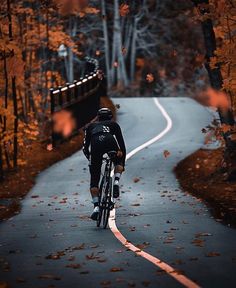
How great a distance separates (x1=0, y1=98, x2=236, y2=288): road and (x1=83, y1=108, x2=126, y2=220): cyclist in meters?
0.71

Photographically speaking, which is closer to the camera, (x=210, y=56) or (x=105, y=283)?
(x=105, y=283)

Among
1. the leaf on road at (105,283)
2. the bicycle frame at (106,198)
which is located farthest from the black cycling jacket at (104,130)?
the leaf on road at (105,283)

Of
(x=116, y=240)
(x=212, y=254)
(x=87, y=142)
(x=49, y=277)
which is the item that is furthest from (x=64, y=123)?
(x=49, y=277)

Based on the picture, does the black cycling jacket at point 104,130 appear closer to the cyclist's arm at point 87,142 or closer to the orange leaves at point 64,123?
the cyclist's arm at point 87,142

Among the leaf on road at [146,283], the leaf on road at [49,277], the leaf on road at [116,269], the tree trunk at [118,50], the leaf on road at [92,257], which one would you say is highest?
the leaf on road at [146,283]

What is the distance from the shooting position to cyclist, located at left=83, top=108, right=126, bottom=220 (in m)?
12.0

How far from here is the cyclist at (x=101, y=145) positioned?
39.4ft

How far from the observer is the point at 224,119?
16.9 metres

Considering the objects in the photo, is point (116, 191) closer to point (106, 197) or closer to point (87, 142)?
point (106, 197)

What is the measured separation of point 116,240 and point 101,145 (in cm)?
188

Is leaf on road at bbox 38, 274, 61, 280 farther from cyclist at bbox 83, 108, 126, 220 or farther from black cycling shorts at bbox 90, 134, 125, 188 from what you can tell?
black cycling shorts at bbox 90, 134, 125, 188

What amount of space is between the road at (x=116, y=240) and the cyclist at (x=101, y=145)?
71 cm

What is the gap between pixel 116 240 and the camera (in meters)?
10.9

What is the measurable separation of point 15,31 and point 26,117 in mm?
4039
